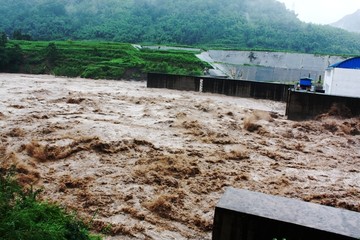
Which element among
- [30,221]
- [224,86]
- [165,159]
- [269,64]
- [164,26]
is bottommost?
[165,159]

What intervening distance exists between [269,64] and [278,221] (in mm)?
46950

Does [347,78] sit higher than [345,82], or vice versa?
[347,78]

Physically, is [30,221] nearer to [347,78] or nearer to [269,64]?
[347,78]

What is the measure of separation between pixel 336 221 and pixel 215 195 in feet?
13.8

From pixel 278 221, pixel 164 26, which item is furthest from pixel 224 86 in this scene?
pixel 164 26

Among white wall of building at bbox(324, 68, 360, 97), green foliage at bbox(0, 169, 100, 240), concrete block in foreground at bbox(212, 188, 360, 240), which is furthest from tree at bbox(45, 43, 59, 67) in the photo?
concrete block in foreground at bbox(212, 188, 360, 240)

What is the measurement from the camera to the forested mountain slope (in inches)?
2901

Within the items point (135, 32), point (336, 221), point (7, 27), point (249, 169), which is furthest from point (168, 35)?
point (336, 221)

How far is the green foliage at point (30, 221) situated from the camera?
12.1 ft

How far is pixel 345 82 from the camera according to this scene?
66.7ft

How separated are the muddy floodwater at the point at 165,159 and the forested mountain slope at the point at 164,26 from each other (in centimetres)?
5374

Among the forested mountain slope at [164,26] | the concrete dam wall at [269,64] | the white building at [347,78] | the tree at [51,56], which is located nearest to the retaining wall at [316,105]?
the white building at [347,78]

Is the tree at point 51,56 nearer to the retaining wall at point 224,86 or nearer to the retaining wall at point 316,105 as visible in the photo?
the retaining wall at point 224,86

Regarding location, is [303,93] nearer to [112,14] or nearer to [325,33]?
[325,33]
